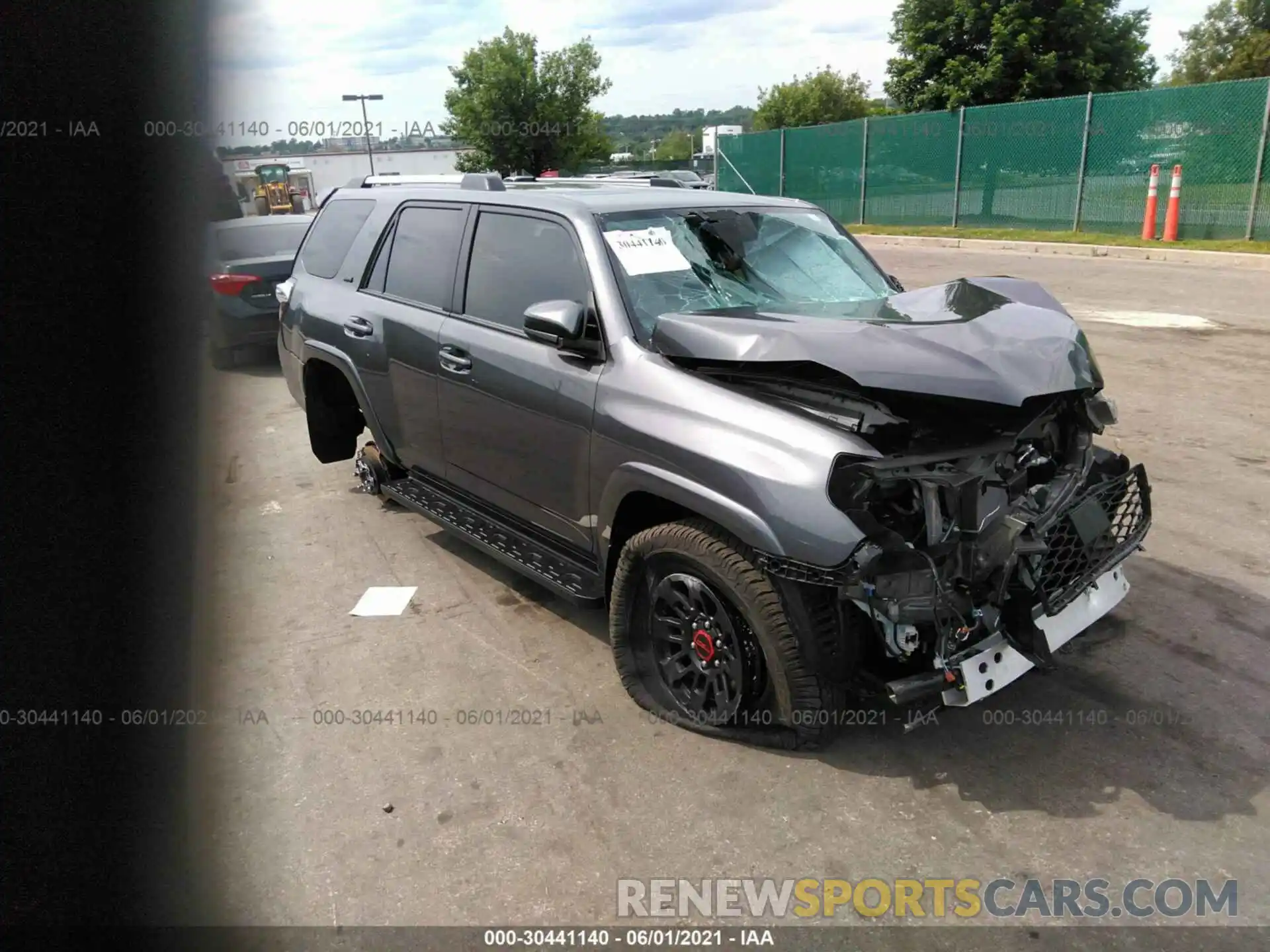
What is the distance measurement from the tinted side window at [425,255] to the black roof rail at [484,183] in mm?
153

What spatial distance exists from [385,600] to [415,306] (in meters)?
1.52

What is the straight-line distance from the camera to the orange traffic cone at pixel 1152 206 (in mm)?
17047

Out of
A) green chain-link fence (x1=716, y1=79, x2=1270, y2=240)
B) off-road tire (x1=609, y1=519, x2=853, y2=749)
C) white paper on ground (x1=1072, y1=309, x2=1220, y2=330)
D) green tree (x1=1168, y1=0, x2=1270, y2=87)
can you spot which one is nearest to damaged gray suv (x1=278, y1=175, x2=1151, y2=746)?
off-road tire (x1=609, y1=519, x2=853, y2=749)

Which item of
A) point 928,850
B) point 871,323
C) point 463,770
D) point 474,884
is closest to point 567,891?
point 474,884

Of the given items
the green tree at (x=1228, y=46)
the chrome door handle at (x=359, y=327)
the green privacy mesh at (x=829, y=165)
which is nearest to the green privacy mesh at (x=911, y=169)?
the green privacy mesh at (x=829, y=165)

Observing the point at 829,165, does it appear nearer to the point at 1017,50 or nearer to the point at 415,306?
the point at 1017,50

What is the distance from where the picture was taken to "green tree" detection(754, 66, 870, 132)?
226ft

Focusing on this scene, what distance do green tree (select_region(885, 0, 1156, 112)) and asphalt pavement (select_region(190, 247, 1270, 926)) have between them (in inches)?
1006

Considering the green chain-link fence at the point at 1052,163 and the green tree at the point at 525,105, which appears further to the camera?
the green tree at the point at 525,105

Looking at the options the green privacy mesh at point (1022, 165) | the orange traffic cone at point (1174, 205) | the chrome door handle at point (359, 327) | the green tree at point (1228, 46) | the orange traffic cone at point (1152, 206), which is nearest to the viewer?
the chrome door handle at point (359, 327)

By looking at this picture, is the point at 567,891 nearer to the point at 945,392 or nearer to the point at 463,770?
the point at 463,770

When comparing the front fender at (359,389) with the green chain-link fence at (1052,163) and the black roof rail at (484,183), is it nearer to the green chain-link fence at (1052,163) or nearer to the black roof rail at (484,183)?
the black roof rail at (484,183)

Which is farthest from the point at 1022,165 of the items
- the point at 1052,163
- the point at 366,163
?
the point at 366,163
